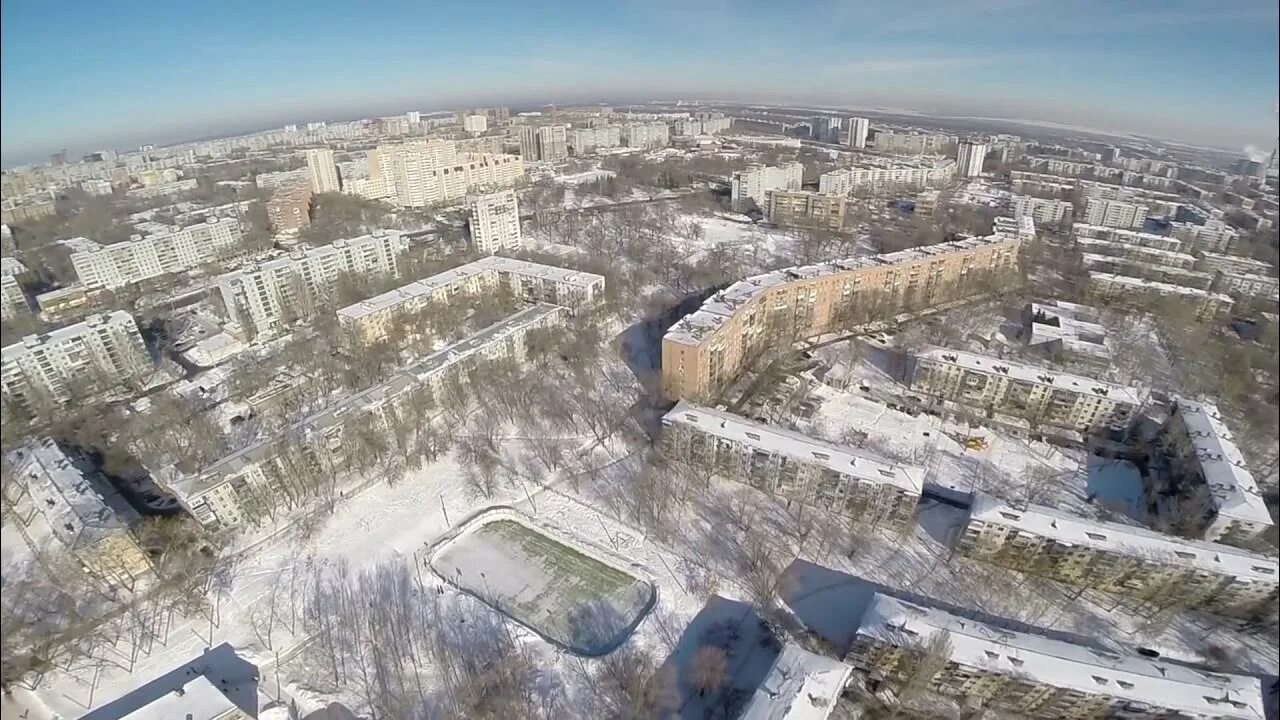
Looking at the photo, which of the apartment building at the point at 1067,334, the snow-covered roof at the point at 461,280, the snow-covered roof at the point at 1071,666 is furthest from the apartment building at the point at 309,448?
the apartment building at the point at 1067,334

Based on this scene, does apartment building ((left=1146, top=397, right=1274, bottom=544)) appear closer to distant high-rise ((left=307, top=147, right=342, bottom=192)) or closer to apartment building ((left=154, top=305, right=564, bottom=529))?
apartment building ((left=154, top=305, right=564, bottom=529))

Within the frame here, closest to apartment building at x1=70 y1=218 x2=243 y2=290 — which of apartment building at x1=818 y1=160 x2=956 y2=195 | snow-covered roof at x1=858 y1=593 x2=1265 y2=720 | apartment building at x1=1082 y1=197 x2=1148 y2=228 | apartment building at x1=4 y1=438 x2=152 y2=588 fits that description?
apartment building at x1=4 y1=438 x2=152 y2=588

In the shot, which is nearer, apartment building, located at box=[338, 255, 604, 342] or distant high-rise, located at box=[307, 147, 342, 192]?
apartment building, located at box=[338, 255, 604, 342]

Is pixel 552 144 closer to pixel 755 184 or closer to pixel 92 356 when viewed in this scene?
pixel 755 184

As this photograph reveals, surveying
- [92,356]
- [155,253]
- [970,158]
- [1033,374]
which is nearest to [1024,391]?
[1033,374]

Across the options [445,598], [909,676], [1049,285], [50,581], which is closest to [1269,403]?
[909,676]

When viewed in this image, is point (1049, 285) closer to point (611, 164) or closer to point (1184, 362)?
point (1184, 362)
